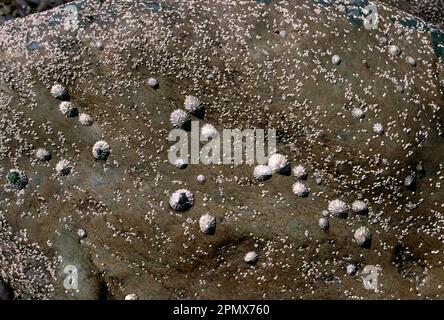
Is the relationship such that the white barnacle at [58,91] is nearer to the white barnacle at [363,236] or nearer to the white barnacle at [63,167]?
the white barnacle at [63,167]

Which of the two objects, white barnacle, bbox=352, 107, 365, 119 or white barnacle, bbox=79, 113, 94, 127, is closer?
white barnacle, bbox=352, 107, 365, 119

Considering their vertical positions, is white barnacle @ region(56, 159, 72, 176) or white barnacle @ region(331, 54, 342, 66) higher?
white barnacle @ region(331, 54, 342, 66)

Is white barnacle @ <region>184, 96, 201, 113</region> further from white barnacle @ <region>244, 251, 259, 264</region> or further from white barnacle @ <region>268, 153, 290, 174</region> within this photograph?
white barnacle @ <region>244, 251, 259, 264</region>

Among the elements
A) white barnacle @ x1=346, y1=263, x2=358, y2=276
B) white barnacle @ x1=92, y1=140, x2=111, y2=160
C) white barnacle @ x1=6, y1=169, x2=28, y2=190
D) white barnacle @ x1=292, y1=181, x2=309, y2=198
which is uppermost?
white barnacle @ x1=292, y1=181, x2=309, y2=198

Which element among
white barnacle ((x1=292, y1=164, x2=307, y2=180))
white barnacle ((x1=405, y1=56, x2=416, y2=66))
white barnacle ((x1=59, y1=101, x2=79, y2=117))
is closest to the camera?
white barnacle ((x1=292, y1=164, x2=307, y2=180))

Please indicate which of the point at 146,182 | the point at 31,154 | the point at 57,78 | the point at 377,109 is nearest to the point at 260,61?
the point at 377,109

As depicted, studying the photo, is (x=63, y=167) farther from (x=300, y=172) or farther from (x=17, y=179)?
(x=300, y=172)

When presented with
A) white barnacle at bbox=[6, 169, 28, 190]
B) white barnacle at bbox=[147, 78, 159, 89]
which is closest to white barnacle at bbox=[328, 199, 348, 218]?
white barnacle at bbox=[147, 78, 159, 89]
